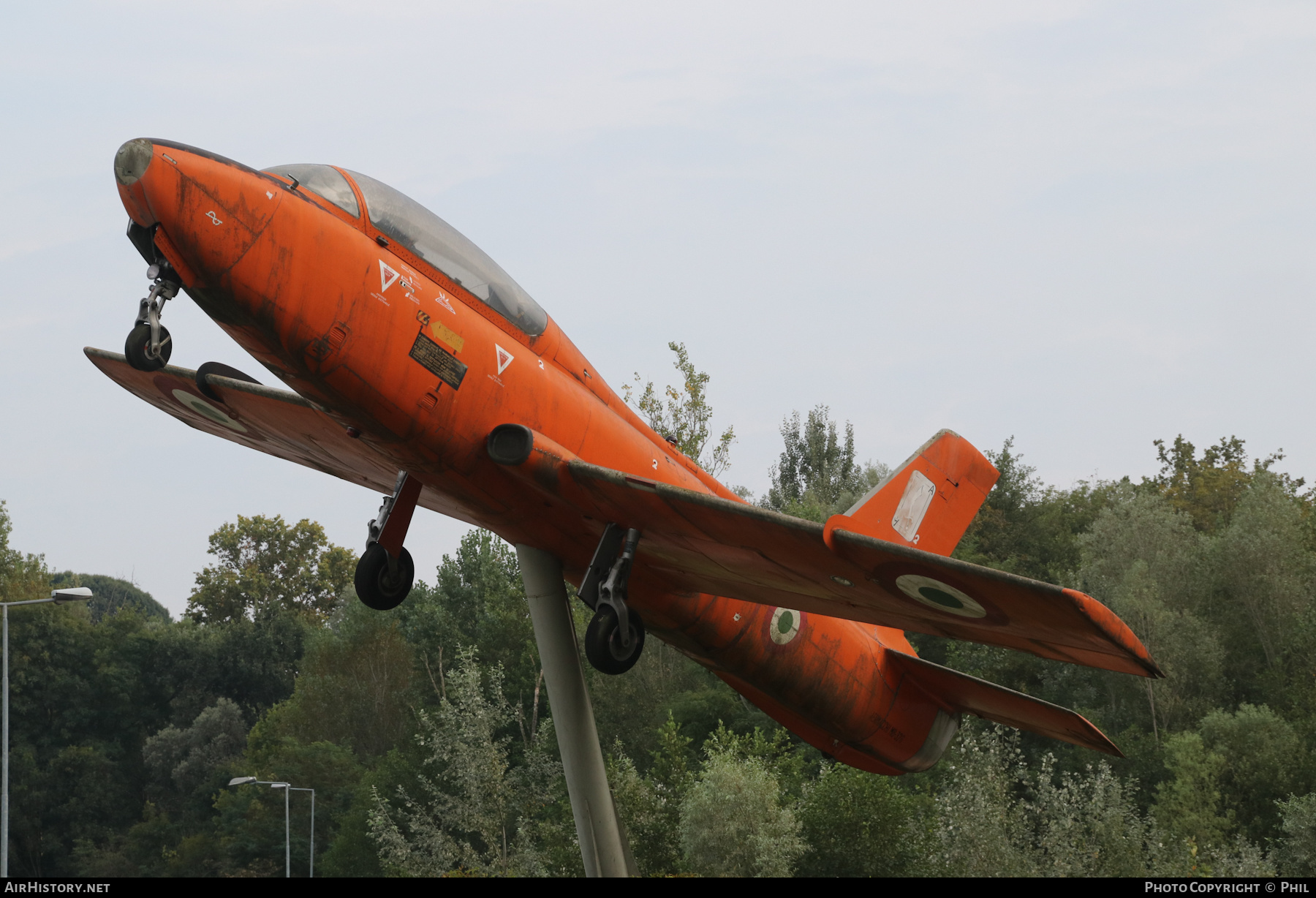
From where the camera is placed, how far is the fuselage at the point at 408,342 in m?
9.35

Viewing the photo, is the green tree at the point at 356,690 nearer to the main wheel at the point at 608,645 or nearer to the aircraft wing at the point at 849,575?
the aircraft wing at the point at 849,575

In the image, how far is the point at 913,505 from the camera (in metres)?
15.6

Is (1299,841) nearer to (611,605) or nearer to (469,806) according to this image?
(469,806)

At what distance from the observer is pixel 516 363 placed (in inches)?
435

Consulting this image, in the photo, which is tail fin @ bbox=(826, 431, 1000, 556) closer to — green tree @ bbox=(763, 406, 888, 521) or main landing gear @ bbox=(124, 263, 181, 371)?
main landing gear @ bbox=(124, 263, 181, 371)

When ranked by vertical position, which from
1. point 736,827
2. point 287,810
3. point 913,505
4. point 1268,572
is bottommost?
point 287,810

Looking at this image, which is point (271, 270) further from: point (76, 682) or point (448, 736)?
point (76, 682)

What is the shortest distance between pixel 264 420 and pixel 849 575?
6874 millimetres

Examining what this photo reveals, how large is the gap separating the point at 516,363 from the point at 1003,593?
489cm

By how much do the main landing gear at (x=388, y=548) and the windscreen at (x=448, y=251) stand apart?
218cm

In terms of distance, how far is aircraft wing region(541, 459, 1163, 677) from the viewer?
30.7 feet

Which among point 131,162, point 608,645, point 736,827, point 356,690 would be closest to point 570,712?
point 608,645

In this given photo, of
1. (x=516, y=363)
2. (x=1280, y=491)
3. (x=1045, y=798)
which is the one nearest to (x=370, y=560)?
(x=516, y=363)

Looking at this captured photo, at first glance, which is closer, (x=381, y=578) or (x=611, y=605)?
(x=611, y=605)
